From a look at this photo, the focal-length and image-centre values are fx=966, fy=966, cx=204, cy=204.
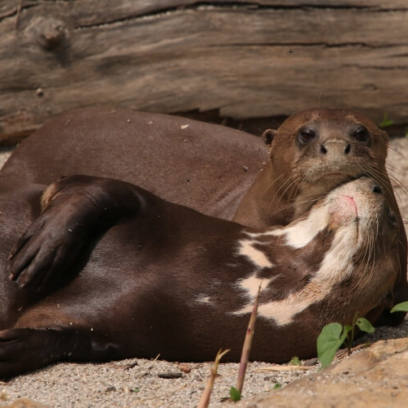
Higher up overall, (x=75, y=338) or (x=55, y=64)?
(x=55, y=64)

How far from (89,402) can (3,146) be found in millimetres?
3305

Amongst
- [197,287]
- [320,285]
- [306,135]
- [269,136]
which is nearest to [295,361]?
[320,285]

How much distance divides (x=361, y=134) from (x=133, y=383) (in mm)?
1448

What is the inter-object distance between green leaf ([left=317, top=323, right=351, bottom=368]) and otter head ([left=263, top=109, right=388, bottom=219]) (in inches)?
26.8

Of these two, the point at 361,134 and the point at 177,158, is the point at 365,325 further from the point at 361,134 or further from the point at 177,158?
the point at 177,158

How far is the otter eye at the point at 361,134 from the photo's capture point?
13.3ft

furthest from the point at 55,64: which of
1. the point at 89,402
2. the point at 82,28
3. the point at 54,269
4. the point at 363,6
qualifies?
the point at 89,402

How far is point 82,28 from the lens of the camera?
566 centimetres

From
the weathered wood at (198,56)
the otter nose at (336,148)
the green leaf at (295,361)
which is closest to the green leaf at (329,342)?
the green leaf at (295,361)

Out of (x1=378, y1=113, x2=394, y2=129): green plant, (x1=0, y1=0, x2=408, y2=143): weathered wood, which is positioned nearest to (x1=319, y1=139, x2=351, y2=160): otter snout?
(x1=0, y1=0, x2=408, y2=143): weathered wood

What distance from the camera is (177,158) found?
527cm

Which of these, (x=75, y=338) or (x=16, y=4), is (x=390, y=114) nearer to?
(x=16, y=4)

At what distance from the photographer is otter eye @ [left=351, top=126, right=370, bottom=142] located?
405 centimetres

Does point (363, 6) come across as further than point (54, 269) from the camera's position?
Yes
